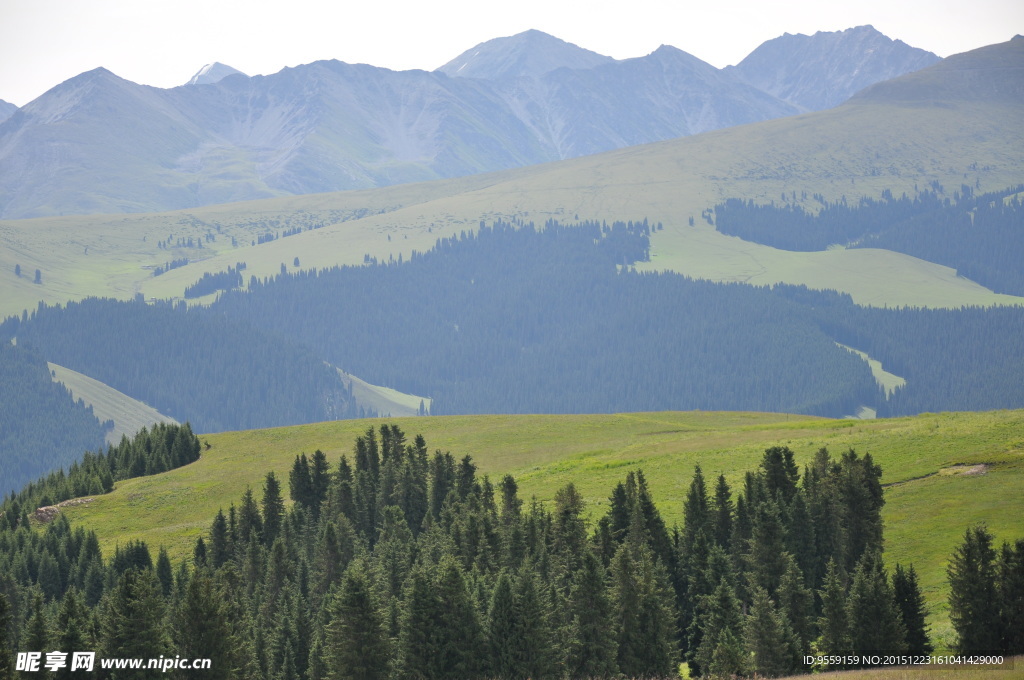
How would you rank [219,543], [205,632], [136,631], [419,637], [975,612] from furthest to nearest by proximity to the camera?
[219,543], [205,632], [419,637], [136,631], [975,612]

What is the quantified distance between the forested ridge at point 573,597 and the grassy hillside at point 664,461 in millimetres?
4619

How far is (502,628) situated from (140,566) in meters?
57.4

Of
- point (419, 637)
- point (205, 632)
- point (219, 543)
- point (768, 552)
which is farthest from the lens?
point (219, 543)

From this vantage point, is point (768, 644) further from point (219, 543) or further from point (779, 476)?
point (219, 543)

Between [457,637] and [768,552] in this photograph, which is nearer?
[457,637]

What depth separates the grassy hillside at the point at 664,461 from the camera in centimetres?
7643

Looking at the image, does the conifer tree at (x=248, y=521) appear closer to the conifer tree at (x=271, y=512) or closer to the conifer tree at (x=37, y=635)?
the conifer tree at (x=271, y=512)

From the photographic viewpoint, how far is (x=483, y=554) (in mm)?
78375

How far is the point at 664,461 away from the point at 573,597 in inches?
2018

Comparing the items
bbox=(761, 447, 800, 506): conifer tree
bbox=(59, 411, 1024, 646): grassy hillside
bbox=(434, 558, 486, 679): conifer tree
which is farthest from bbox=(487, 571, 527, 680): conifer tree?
bbox=(761, 447, 800, 506): conifer tree

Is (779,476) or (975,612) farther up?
(779,476)

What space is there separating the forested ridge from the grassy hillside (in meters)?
4.62

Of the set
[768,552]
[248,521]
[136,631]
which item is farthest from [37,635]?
[248,521]

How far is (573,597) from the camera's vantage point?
63.2 metres
